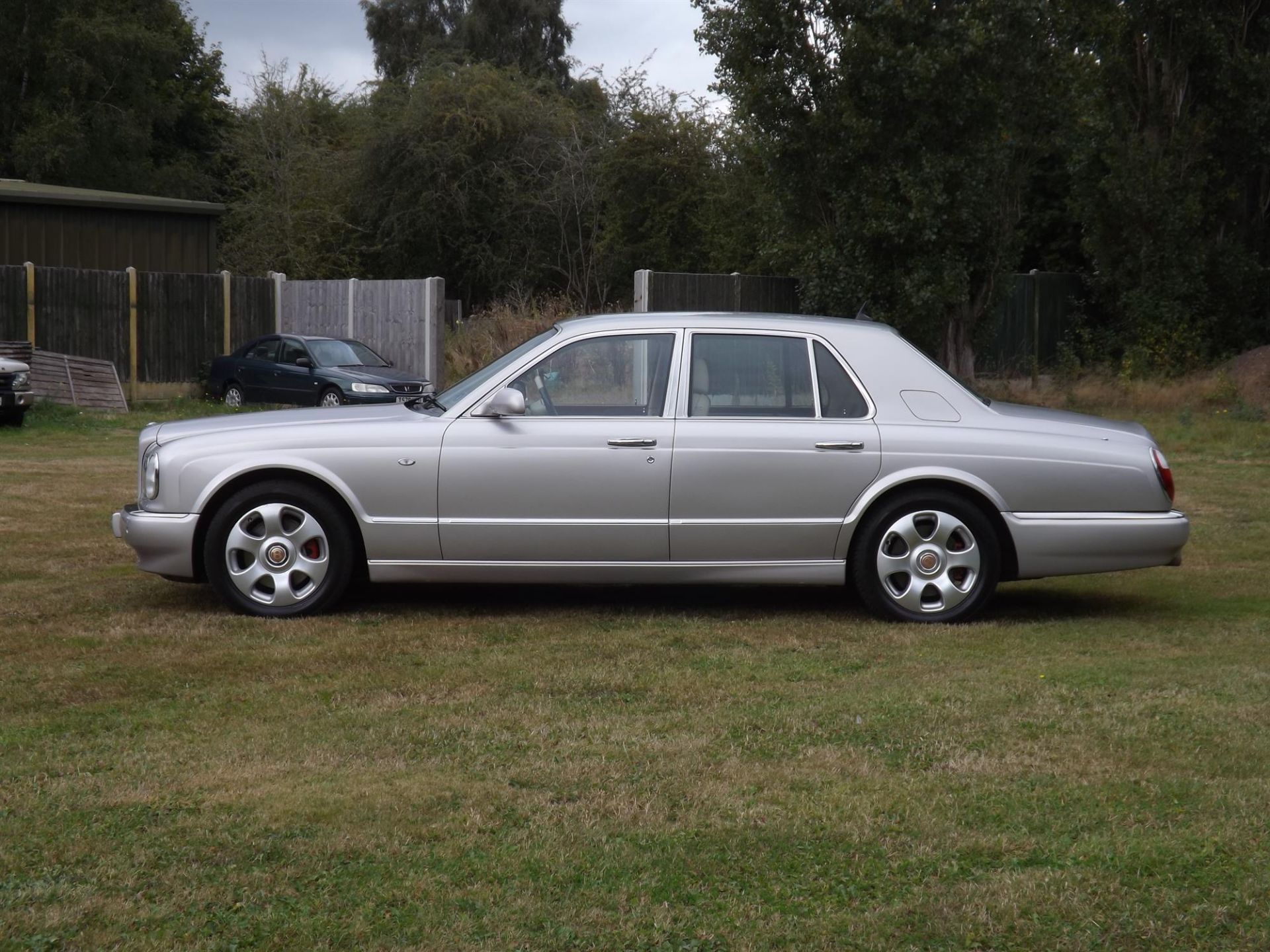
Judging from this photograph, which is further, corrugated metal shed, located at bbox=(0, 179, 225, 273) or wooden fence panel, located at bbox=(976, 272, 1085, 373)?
wooden fence panel, located at bbox=(976, 272, 1085, 373)

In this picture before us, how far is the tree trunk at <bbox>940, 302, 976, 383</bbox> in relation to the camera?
932 inches

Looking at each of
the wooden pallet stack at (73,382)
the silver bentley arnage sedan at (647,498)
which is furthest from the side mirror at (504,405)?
the wooden pallet stack at (73,382)

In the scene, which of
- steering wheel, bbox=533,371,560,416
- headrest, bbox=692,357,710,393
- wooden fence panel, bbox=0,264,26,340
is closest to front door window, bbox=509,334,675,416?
steering wheel, bbox=533,371,560,416

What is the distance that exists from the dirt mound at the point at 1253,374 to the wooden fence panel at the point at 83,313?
57.0 ft

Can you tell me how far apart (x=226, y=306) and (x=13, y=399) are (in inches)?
295

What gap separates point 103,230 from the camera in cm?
2728

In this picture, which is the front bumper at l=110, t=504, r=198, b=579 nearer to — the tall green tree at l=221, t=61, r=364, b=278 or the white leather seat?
the white leather seat

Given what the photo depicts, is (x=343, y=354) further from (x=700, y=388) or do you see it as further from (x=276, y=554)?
(x=700, y=388)

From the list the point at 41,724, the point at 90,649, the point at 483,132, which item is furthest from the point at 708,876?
the point at 483,132

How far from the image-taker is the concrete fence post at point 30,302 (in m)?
22.5

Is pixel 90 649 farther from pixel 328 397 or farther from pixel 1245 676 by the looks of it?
pixel 328 397

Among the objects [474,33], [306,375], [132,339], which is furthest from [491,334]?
[474,33]

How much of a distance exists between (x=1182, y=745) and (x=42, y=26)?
42041 mm

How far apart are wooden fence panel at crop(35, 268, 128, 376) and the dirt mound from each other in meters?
17.4
